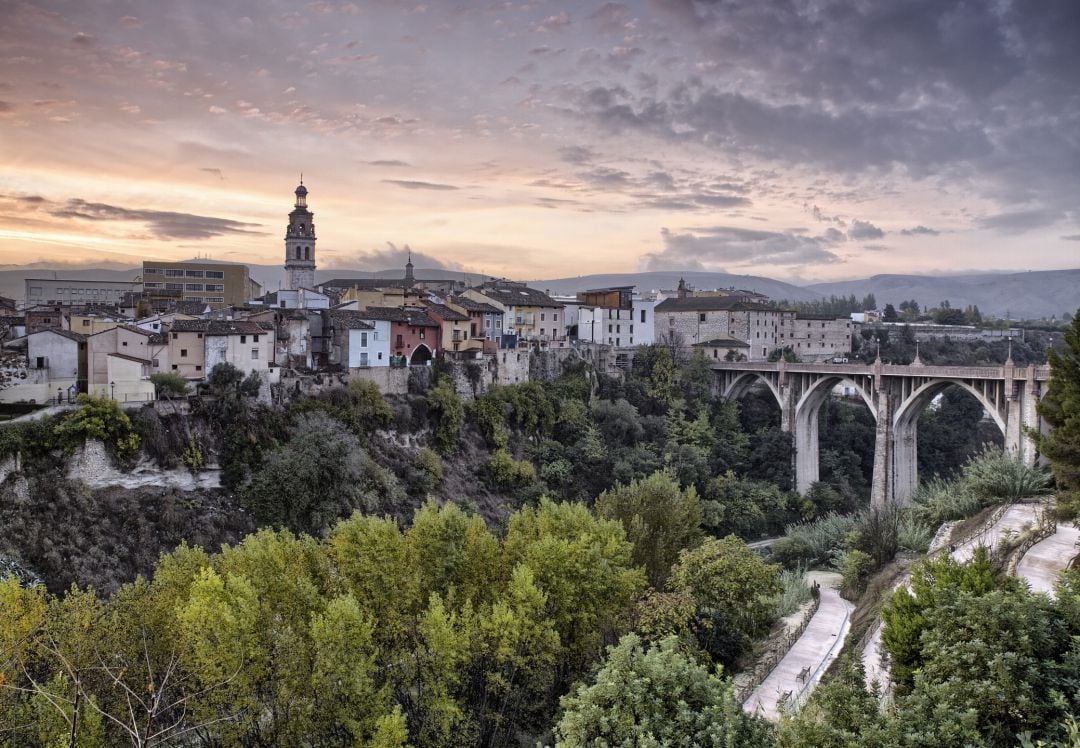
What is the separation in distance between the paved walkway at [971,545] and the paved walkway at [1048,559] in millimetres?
466

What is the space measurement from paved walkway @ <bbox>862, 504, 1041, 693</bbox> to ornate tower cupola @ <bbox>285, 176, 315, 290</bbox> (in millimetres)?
50070

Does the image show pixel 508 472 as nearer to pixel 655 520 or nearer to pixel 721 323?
pixel 655 520

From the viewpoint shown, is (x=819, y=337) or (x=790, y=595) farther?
(x=819, y=337)

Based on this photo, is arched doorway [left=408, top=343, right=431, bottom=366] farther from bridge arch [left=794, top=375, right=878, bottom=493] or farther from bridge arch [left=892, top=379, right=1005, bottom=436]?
bridge arch [left=892, top=379, right=1005, bottom=436]

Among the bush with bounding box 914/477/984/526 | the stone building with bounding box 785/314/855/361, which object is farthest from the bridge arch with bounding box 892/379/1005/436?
the stone building with bounding box 785/314/855/361

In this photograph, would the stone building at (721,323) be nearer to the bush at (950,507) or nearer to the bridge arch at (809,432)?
the bridge arch at (809,432)

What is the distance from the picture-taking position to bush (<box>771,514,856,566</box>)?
100 feet

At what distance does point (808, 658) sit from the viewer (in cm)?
1766

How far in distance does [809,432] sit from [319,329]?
1287 inches

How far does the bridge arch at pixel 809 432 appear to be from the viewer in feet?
163

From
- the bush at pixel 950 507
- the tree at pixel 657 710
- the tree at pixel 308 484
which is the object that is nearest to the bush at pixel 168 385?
the tree at pixel 308 484

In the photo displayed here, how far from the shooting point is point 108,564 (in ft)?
81.1

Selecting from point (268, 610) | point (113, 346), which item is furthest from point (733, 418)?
point (268, 610)

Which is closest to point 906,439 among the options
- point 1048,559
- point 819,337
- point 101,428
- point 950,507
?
point 950,507
